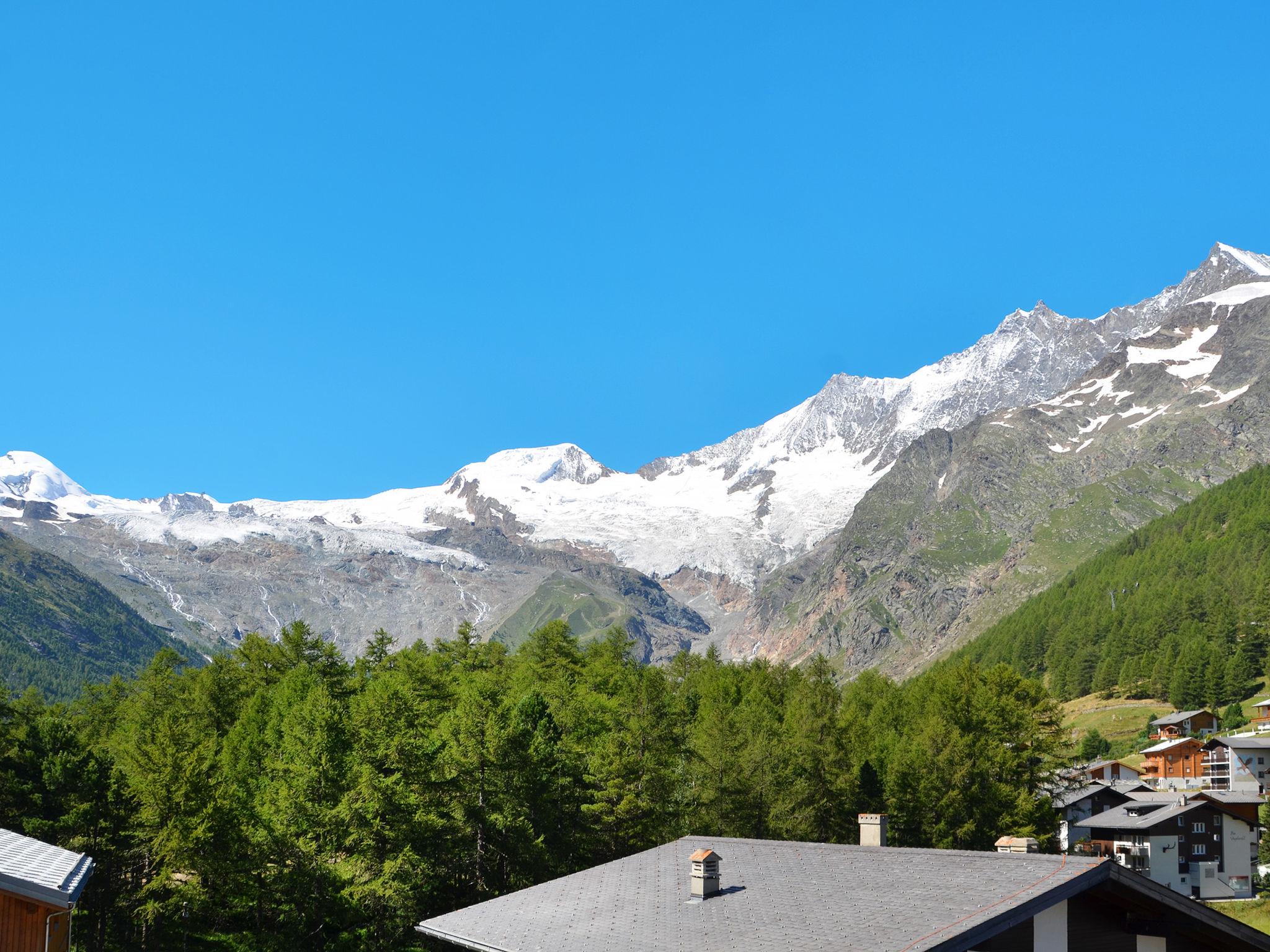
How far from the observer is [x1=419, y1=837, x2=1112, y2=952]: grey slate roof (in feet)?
65.9

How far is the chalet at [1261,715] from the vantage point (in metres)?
155

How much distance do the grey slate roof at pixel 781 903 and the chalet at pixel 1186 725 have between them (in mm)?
152589

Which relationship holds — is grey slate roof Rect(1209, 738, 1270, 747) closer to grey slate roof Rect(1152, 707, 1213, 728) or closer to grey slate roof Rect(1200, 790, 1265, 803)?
grey slate roof Rect(1200, 790, 1265, 803)

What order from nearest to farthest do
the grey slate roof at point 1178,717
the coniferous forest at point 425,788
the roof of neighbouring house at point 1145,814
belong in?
the coniferous forest at point 425,788, the roof of neighbouring house at point 1145,814, the grey slate roof at point 1178,717

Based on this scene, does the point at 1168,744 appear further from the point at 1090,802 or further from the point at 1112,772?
the point at 1090,802

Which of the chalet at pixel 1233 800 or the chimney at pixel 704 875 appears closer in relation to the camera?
the chimney at pixel 704 875

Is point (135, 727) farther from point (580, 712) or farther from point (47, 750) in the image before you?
point (580, 712)

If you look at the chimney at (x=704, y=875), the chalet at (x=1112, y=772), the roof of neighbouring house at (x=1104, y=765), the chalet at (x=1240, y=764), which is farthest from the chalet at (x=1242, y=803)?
the chimney at (x=704, y=875)

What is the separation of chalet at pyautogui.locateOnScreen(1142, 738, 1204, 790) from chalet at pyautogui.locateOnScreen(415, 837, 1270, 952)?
429 ft

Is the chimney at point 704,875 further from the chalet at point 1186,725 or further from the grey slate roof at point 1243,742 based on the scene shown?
the chalet at point 1186,725

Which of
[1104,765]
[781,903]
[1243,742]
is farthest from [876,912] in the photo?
[1243,742]

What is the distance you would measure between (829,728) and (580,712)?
680 inches

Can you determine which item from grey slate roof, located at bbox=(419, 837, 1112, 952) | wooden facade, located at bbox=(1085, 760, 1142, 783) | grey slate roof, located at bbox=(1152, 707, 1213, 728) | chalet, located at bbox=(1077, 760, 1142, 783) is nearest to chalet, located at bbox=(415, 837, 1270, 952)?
grey slate roof, located at bbox=(419, 837, 1112, 952)

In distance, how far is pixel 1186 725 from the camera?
162 metres
